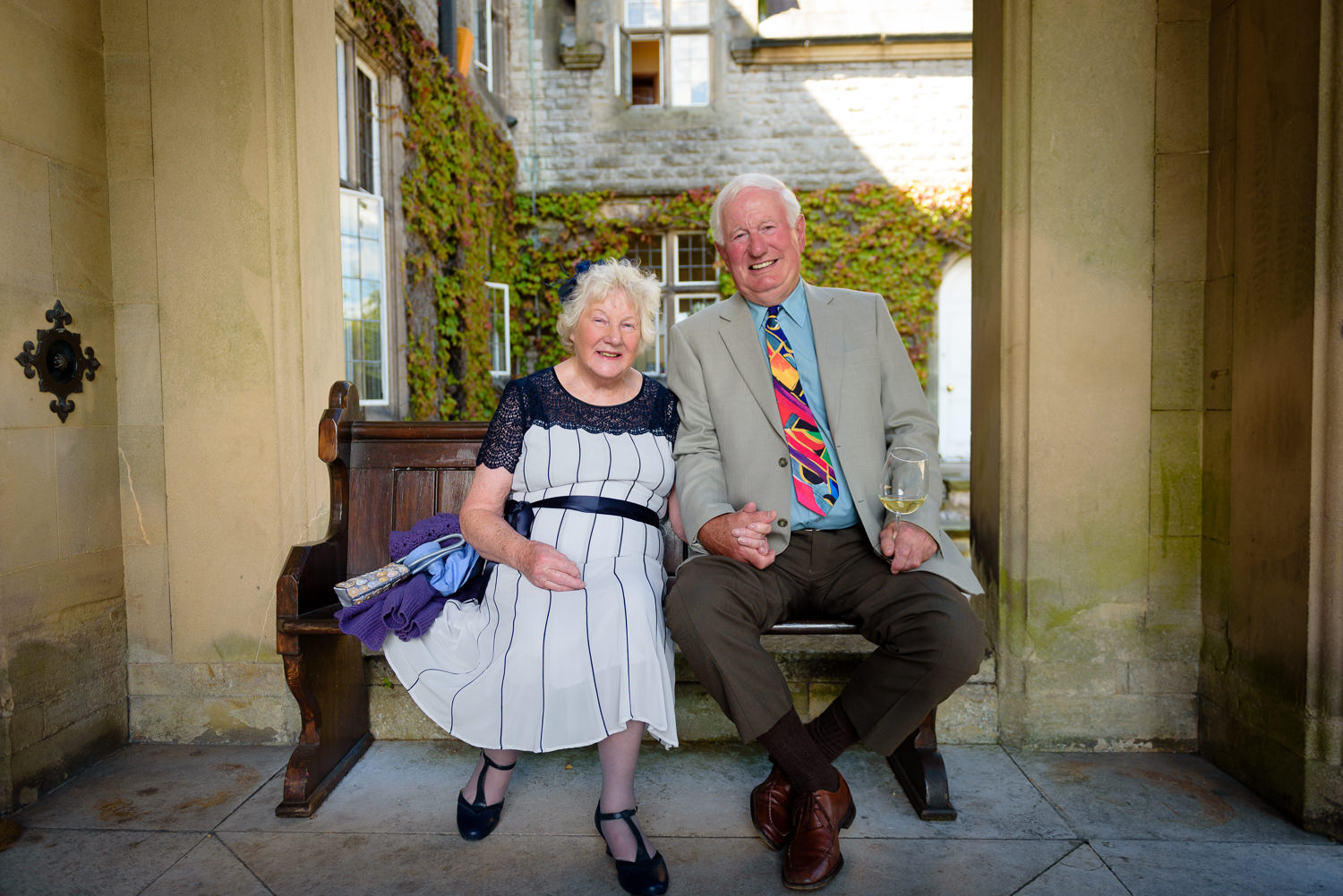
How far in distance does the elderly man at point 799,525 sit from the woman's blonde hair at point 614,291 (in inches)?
7.8

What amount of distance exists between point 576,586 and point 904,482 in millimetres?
909

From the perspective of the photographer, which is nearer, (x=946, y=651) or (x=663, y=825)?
(x=946, y=651)

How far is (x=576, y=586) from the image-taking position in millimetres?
2186

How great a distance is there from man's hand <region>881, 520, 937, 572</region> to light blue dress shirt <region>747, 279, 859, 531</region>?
0.17 meters

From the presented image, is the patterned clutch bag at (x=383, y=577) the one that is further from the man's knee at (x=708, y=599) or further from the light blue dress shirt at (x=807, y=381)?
the light blue dress shirt at (x=807, y=381)

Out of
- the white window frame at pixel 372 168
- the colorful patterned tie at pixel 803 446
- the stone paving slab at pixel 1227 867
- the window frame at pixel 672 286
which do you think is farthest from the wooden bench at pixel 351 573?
the window frame at pixel 672 286

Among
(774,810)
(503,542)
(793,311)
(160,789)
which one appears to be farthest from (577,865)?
(793,311)

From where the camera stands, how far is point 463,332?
26.9ft

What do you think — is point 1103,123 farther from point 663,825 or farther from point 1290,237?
point 663,825

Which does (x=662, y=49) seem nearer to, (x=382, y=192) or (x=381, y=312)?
(x=382, y=192)

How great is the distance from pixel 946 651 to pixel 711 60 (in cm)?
914

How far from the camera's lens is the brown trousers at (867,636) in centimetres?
217

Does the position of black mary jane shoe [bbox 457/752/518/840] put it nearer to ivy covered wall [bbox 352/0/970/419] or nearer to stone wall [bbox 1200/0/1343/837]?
stone wall [bbox 1200/0/1343/837]

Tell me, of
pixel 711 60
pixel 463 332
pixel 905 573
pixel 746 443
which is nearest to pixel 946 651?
pixel 905 573
